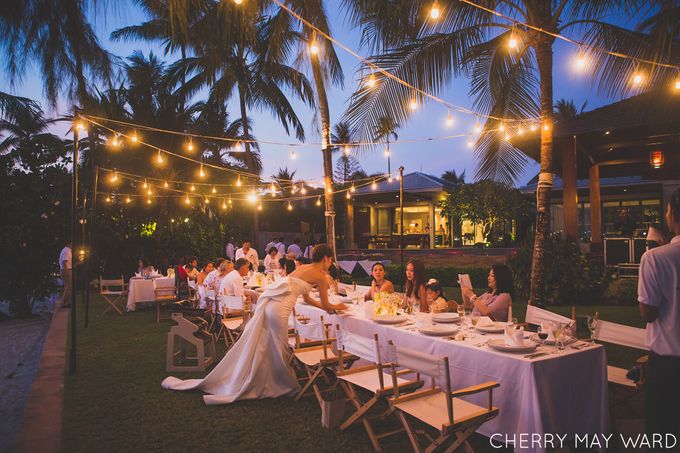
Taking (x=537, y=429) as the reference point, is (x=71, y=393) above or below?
below

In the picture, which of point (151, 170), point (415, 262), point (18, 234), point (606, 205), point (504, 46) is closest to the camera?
point (415, 262)

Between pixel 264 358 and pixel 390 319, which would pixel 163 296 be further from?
pixel 390 319

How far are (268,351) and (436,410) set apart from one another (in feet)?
7.27

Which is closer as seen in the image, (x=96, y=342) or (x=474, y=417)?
(x=474, y=417)

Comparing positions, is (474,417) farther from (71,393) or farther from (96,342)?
(96,342)

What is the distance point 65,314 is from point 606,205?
21989mm

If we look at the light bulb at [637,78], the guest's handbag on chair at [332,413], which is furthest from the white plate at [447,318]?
the light bulb at [637,78]

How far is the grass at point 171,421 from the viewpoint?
3777 millimetres

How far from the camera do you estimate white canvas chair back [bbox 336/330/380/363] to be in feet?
11.4

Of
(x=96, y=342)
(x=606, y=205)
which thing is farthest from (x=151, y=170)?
(x=606, y=205)

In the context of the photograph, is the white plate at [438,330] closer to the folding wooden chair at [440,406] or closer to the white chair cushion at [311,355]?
the folding wooden chair at [440,406]

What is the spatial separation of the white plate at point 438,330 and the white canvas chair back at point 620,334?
1100 millimetres

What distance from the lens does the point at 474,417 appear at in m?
3.04

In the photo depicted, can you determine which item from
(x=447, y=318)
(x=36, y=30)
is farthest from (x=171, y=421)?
(x=36, y=30)
